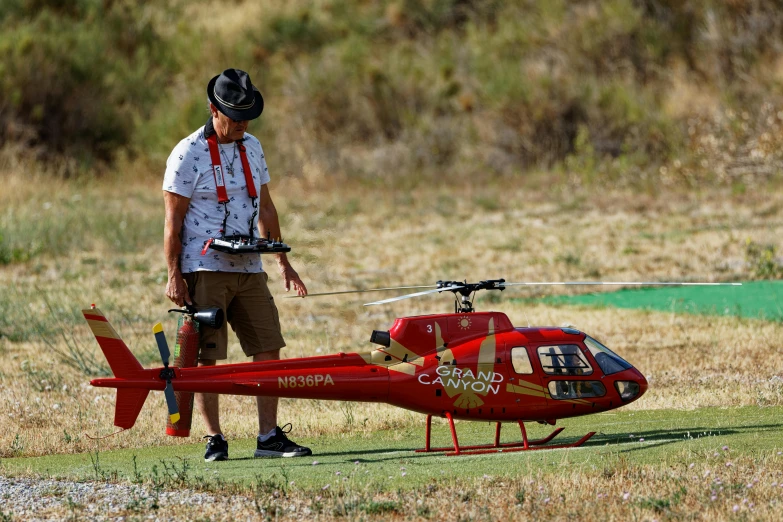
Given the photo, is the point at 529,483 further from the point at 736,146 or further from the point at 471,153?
the point at 471,153

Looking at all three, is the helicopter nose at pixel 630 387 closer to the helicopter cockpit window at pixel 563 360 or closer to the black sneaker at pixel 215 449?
the helicopter cockpit window at pixel 563 360

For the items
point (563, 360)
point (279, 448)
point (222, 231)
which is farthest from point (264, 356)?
point (563, 360)

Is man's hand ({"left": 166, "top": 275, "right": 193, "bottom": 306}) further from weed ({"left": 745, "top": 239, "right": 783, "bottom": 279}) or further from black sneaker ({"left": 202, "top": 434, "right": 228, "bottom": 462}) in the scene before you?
weed ({"left": 745, "top": 239, "right": 783, "bottom": 279})

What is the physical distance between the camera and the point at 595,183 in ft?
84.3

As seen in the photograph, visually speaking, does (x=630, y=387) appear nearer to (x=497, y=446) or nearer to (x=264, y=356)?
(x=497, y=446)

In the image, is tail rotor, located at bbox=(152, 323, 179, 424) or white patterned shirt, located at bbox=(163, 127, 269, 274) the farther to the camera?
white patterned shirt, located at bbox=(163, 127, 269, 274)

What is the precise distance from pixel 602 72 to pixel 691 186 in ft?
24.3

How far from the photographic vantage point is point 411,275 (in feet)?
61.0

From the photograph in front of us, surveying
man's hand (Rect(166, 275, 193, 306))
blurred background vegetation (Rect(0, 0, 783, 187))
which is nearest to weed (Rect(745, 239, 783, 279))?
blurred background vegetation (Rect(0, 0, 783, 187))

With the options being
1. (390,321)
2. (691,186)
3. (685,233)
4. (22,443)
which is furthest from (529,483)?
(691,186)

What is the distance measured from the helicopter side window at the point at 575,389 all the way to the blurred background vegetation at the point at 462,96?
54.7 feet

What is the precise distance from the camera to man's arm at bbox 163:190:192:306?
7.88 meters

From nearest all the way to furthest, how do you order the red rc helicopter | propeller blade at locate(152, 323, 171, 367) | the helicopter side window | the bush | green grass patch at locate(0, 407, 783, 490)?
green grass patch at locate(0, 407, 783, 490), propeller blade at locate(152, 323, 171, 367), the red rc helicopter, the helicopter side window, the bush

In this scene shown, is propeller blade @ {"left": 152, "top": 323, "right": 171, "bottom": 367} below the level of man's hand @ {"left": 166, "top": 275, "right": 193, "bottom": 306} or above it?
below
